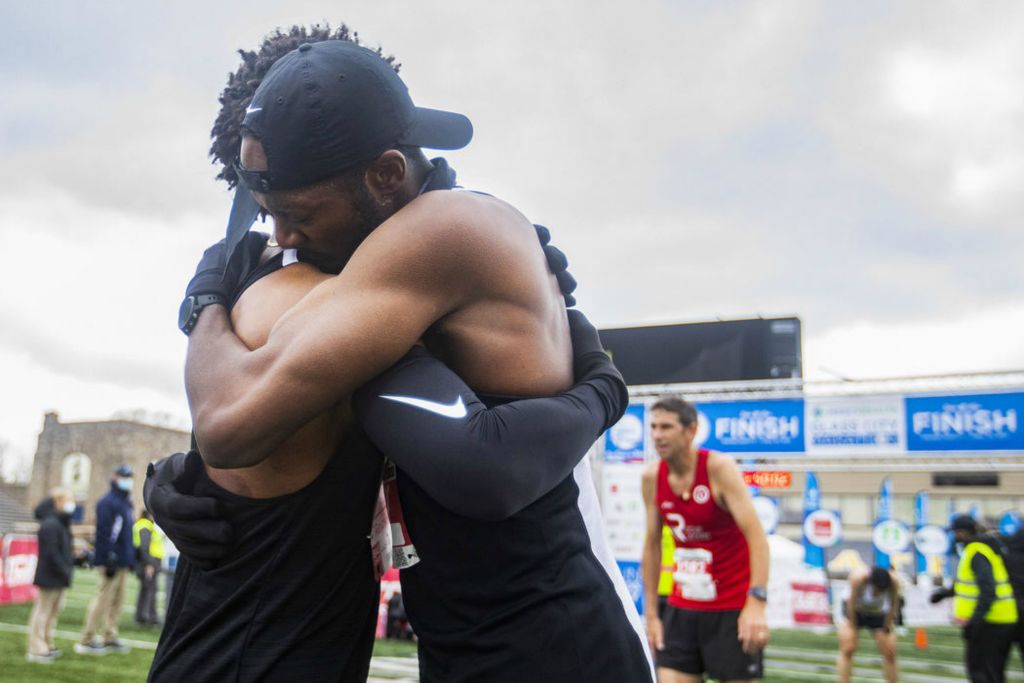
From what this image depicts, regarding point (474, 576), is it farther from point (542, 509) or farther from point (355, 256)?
point (355, 256)

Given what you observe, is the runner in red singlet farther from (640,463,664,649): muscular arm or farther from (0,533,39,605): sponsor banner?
(0,533,39,605): sponsor banner

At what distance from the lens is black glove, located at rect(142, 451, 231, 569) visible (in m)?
1.88

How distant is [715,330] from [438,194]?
49.0 ft

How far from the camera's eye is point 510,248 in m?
1.75

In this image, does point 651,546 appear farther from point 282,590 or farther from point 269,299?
point 269,299

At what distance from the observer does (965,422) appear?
8.58 meters

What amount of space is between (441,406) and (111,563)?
920cm

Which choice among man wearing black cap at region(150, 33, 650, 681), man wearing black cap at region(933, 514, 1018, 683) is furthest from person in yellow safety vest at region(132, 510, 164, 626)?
man wearing black cap at region(150, 33, 650, 681)

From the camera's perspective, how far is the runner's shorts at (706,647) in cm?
547

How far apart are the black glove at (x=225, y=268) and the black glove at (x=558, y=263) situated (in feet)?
2.02

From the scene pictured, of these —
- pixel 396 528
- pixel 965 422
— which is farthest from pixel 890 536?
pixel 396 528

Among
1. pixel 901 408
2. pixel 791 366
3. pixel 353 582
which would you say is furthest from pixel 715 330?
pixel 353 582

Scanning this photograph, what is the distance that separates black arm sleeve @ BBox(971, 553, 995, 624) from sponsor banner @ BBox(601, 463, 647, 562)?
313 cm

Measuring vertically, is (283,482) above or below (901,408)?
below
